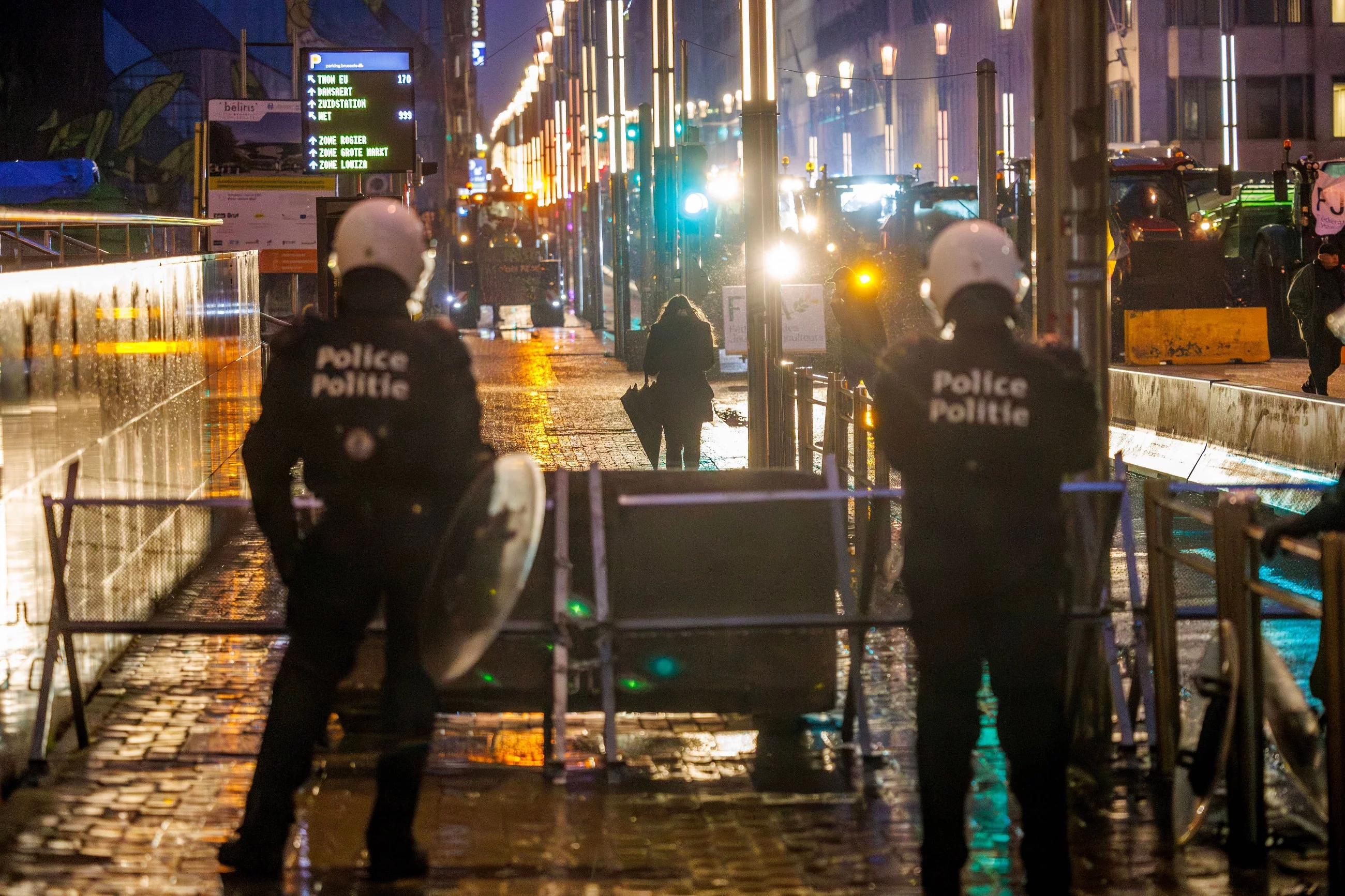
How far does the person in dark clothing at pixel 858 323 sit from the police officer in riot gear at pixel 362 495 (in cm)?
1108

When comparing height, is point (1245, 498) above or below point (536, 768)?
above

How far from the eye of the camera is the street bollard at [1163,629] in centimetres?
624

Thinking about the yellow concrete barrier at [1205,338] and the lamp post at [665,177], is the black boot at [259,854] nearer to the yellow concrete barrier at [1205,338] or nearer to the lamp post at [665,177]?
the lamp post at [665,177]

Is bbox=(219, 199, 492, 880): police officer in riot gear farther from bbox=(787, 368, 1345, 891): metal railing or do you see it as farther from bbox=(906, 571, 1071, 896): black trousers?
bbox=(787, 368, 1345, 891): metal railing

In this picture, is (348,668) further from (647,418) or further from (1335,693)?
(647,418)

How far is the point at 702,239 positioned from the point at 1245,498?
89.3 feet

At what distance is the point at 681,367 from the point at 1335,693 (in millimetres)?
9818

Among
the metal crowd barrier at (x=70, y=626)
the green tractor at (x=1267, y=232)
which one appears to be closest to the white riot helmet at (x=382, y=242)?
the metal crowd barrier at (x=70, y=626)

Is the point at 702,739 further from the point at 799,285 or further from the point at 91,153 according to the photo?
the point at 91,153

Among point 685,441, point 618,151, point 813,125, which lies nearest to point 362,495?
point 685,441

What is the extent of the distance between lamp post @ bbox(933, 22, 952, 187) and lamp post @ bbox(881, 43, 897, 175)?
205 centimetres

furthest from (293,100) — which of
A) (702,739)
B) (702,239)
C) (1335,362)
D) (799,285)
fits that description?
(702,739)

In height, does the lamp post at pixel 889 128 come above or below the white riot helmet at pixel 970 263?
above

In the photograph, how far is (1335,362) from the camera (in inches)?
794
